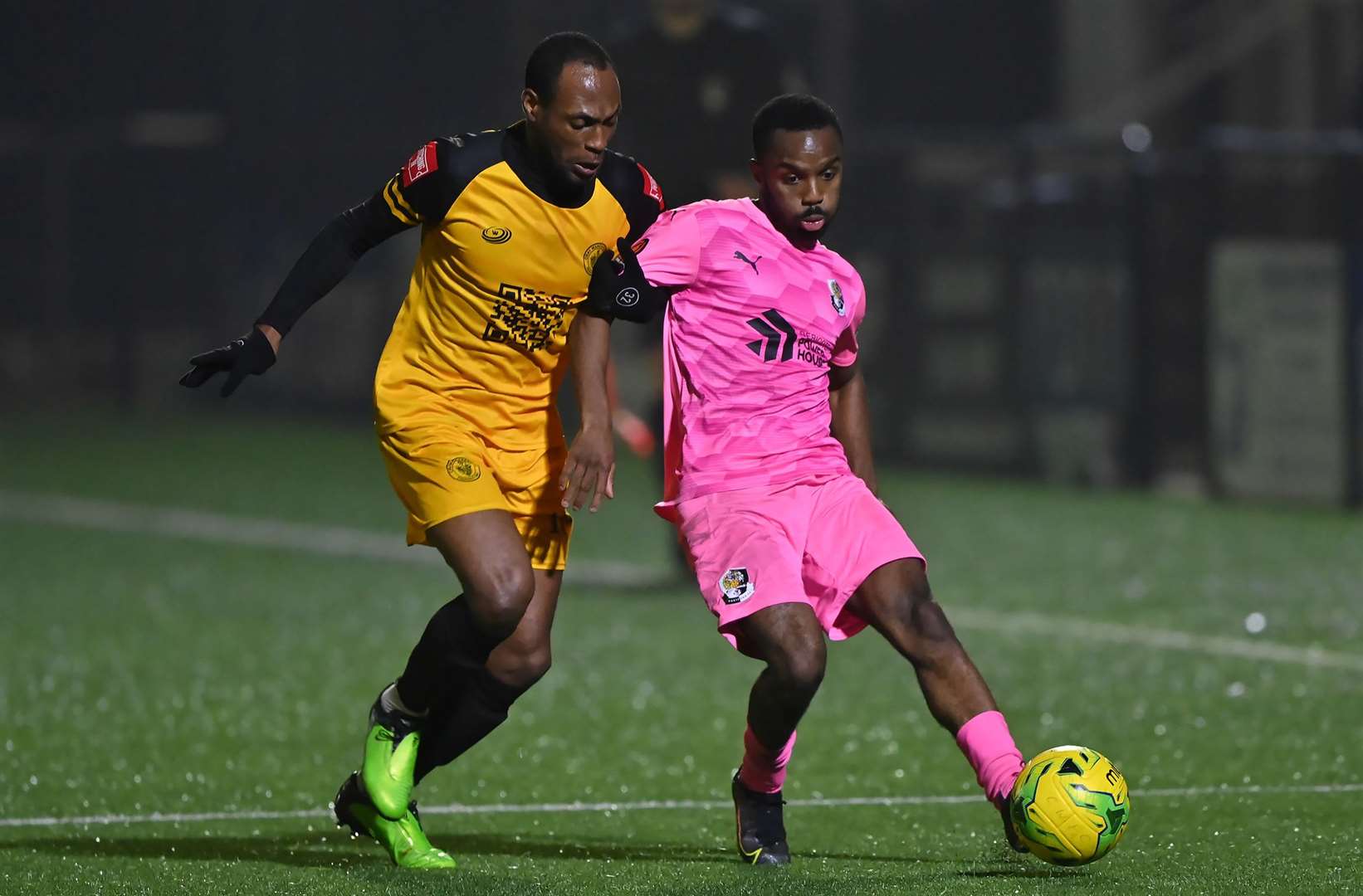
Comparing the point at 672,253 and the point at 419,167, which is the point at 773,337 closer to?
the point at 672,253

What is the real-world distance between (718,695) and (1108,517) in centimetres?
536

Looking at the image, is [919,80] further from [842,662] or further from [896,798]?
[896,798]

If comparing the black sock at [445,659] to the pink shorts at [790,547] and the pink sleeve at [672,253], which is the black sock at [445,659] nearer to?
the pink shorts at [790,547]

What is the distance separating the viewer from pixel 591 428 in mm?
4934

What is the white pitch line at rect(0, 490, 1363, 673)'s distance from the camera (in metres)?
8.27

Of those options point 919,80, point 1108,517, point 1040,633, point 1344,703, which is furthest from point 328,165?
point 1344,703

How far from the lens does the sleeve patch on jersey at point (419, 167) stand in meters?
5.16

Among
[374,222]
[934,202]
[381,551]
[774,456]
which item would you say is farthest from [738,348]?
[934,202]

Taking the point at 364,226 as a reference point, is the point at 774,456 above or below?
below

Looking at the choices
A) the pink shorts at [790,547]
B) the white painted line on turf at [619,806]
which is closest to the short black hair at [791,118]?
the pink shorts at [790,547]

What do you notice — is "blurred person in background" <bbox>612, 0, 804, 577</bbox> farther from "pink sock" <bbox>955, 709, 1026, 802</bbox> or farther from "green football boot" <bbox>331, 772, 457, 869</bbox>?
"pink sock" <bbox>955, 709, 1026, 802</bbox>

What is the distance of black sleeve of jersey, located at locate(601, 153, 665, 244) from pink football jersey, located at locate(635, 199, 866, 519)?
122mm

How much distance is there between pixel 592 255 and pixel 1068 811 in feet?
5.35

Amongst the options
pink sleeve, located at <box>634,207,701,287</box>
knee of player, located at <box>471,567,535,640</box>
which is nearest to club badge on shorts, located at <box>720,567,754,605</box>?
knee of player, located at <box>471,567,535,640</box>
